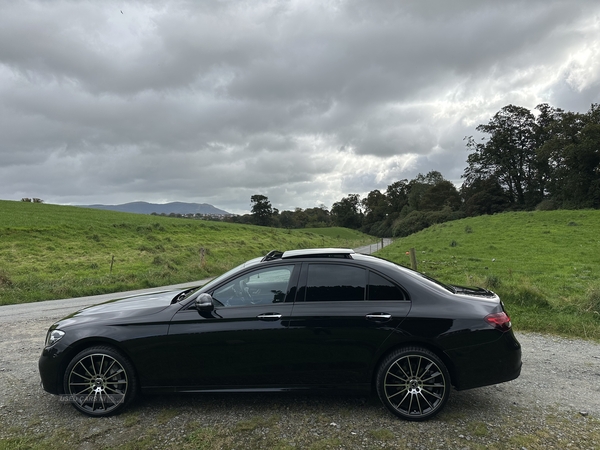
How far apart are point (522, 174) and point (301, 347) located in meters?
66.9

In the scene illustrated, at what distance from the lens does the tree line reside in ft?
138

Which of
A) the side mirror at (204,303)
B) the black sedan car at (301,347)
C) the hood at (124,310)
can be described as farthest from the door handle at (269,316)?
the hood at (124,310)

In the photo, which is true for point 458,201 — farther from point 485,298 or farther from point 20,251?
point 485,298

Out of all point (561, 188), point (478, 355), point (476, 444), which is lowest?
point (476, 444)

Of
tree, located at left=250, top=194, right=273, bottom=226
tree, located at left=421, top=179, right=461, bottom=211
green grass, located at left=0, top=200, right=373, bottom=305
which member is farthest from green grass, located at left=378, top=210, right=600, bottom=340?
tree, located at left=250, top=194, right=273, bottom=226

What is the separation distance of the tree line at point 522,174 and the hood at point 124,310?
48356 millimetres

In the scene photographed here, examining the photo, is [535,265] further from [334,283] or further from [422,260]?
[334,283]

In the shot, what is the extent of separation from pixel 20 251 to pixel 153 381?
2372 cm

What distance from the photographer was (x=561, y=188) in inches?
1837

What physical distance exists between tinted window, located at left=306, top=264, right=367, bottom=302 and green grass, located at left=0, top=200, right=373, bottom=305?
41.3ft

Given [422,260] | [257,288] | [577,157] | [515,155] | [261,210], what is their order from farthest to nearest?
1. [261,210]
2. [515,155]
3. [577,157]
4. [422,260]
5. [257,288]

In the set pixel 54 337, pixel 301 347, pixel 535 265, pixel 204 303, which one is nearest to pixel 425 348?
pixel 301 347

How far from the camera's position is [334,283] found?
13.4 ft

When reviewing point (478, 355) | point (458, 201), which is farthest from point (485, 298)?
point (458, 201)
